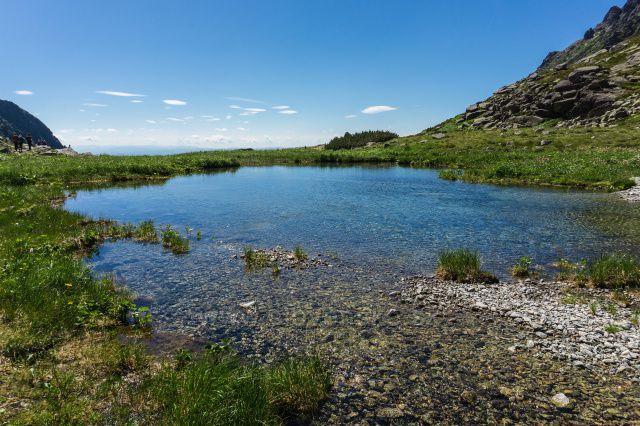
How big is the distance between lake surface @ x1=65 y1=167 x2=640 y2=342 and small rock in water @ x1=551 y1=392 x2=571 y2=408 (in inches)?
264

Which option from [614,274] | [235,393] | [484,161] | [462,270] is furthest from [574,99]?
[235,393]

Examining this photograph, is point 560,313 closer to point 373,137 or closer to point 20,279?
point 20,279

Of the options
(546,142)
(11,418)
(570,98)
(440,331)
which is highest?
(570,98)

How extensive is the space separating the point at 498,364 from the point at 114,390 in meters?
9.58

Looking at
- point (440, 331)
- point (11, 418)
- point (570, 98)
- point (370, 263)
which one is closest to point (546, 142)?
point (570, 98)

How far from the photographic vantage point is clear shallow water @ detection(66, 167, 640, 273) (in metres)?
20.3

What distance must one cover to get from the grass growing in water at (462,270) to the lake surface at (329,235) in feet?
3.22

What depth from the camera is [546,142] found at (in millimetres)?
70875

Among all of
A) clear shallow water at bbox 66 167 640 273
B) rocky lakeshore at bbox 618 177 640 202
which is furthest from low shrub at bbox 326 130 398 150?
rocky lakeshore at bbox 618 177 640 202

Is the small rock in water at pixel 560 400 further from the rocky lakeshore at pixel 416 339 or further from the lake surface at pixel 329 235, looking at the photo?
the lake surface at pixel 329 235

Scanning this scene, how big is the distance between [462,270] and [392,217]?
13678 millimetres

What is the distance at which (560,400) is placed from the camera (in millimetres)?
8031

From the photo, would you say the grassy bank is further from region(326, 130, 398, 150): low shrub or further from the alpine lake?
region(326, 130, 398, 150): low shrub

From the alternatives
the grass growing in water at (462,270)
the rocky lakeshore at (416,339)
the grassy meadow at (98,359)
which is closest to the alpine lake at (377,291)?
the rocky lakeshore at (416,339)
